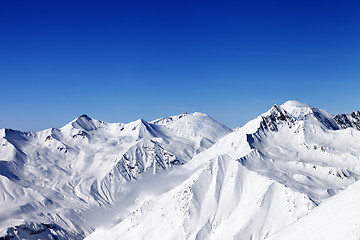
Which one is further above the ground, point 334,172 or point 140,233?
point 140,233

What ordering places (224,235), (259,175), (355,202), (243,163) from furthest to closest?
1. (243,163)
2. (259,175)
3. (224,235)
4. (355,202)

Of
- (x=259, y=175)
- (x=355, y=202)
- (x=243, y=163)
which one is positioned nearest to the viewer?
(x=355, y=202)

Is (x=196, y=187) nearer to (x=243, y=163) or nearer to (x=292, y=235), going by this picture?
(x=243, y=163)

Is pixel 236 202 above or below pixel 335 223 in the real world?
below

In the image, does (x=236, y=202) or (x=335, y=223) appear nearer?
(x=335, y=223)

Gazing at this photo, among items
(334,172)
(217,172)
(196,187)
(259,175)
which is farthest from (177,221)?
(334,172)

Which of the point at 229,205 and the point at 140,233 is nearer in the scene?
the point at 229,205

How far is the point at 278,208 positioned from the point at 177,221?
155ft

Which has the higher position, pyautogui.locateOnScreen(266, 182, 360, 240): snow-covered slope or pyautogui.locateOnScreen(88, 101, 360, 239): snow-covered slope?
pyautogui.locateOnScreen(266, 182, 360, 240): snow-covered slope

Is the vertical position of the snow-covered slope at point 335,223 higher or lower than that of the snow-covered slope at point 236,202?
higher

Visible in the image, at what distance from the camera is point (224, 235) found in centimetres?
14450

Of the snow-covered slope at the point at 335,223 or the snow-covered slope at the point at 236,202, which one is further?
the snow-covered slope at the point at 236,202

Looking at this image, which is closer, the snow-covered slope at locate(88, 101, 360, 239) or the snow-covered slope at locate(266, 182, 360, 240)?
the snow-covered slope at locate(266, 182, 360, 240)

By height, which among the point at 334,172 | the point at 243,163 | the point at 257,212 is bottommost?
the point at 334,172
